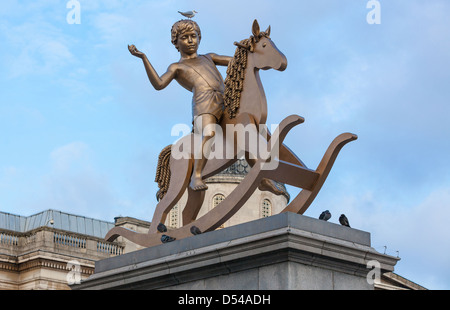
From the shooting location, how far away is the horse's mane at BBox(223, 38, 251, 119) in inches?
512

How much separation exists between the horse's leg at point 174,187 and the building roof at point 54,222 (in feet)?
103

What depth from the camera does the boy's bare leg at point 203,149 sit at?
13016 mm

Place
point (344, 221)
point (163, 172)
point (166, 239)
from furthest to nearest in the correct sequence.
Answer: point (163, 172) → point (166, 239) → point (344, 221)

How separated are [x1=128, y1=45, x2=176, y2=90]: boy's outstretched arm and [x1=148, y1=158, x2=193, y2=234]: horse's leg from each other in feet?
3.79

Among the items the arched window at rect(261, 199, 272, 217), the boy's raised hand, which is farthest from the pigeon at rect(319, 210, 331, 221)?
the arched window at rect(261, 199, 272, 217)

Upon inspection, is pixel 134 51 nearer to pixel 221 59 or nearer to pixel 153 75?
pixel 153 75

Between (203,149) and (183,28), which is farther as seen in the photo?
(183,28)

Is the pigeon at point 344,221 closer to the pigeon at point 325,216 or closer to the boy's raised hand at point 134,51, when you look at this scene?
the pigeon at point 325,216

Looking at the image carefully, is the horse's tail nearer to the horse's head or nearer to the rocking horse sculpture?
the rocking horse sculpture

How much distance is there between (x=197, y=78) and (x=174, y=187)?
1651mm

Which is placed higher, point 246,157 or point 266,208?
point 266,208

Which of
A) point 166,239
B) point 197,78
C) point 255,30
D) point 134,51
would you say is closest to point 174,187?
point 166,239

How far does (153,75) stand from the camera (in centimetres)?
1342

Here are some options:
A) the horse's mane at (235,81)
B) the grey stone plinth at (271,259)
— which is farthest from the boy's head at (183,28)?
the grey stone plinth at (271,259)
